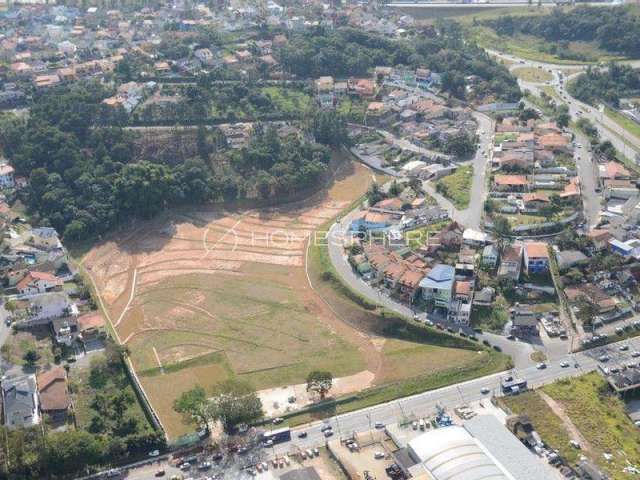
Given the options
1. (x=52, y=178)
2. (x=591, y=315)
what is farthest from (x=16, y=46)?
(x=591, y=315)

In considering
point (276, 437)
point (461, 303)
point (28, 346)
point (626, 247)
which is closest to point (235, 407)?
point (276, 437)

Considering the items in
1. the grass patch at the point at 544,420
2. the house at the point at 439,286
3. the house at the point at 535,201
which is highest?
the house at the point at 535,201

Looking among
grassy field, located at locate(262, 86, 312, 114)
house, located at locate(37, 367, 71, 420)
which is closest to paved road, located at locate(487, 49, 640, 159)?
grassy field, located at locate(262, 86, 312, 114)

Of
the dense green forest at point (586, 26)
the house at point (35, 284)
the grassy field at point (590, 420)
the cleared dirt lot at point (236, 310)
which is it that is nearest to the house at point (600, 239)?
the grassy field at point (590, 420)

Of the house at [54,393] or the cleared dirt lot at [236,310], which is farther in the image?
the cleared dirt lot at [236,310]

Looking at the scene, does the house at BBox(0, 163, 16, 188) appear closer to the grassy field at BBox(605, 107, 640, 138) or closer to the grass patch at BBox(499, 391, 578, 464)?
the grass patch at BBox(499, 391, 578, 464)

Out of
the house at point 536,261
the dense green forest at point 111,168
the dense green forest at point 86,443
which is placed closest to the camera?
the dense green forest at point 86,443

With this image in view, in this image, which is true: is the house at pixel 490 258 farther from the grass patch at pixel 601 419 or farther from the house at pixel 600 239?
the grass patch at pixel 601 419
